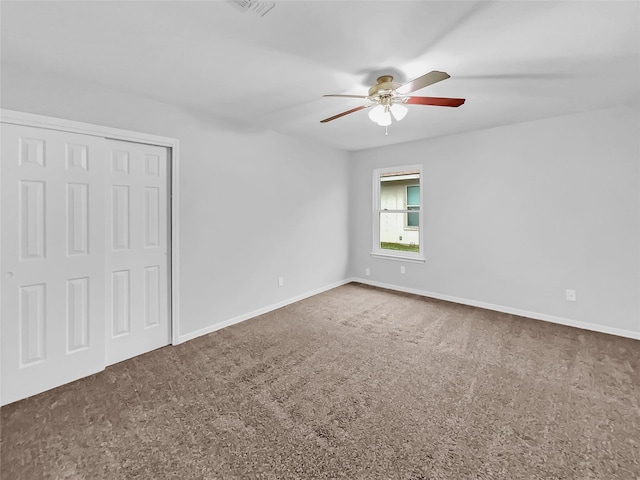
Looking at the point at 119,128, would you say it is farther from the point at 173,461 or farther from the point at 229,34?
the point at 173,461

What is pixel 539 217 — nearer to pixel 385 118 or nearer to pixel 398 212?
pixel 398 212

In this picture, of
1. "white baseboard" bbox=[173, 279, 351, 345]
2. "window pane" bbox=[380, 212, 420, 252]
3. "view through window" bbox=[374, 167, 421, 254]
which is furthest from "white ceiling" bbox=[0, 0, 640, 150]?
"window pane" bbox=[380, 212, 420, 252]

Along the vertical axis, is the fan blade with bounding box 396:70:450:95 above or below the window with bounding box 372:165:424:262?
above

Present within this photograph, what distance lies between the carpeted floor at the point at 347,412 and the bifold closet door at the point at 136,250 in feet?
0.90

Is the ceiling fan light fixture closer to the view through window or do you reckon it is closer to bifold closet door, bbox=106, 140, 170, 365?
bifold closet door, bbox=106, 140, 170, 365

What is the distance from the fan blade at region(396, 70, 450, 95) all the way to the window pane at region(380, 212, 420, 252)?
3.50 metres

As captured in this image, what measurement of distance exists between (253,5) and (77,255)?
2.34 metres

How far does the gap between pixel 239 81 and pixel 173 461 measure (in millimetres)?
2738

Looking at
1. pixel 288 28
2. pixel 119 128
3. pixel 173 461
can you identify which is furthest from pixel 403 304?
pixel 119 128

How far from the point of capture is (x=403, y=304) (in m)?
4.33

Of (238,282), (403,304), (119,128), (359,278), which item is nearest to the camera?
(119,128)

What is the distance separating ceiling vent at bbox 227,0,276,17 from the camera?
156 cm

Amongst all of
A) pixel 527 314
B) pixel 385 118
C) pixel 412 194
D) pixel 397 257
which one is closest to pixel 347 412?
pixel 385 118

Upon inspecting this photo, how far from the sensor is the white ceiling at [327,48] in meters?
1.65
